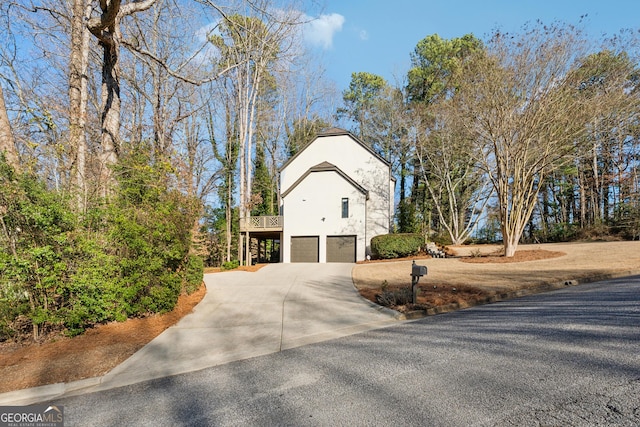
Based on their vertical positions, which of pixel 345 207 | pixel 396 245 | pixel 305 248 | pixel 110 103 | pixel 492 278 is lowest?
pixel 492 278

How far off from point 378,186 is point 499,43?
33.2 feet

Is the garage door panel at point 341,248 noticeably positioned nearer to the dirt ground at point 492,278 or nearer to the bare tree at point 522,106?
the dirt ground at point 492,278

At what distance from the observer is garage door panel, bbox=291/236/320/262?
1773 cm

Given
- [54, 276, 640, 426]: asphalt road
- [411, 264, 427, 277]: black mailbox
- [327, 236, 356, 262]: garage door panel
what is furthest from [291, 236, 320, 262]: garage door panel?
[54, 276, 640, 426]: asphalt road

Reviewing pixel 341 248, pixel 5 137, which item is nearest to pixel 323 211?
pixel 341 248

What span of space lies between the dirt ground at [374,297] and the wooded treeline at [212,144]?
41cm

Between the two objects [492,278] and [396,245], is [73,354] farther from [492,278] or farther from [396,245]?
[396,245]

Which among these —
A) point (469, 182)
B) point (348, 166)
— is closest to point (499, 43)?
point (348, 166)

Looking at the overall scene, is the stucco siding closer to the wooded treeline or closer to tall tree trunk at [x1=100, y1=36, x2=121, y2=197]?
the wooded treeline

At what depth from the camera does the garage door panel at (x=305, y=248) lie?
58.2 feet

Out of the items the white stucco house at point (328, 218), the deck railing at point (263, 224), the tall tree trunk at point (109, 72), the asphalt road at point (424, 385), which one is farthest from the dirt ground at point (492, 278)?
the deck railing at point (263, 224)

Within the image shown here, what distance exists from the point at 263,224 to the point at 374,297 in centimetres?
1259

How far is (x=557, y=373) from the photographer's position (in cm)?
254

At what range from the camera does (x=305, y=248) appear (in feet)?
58.5
